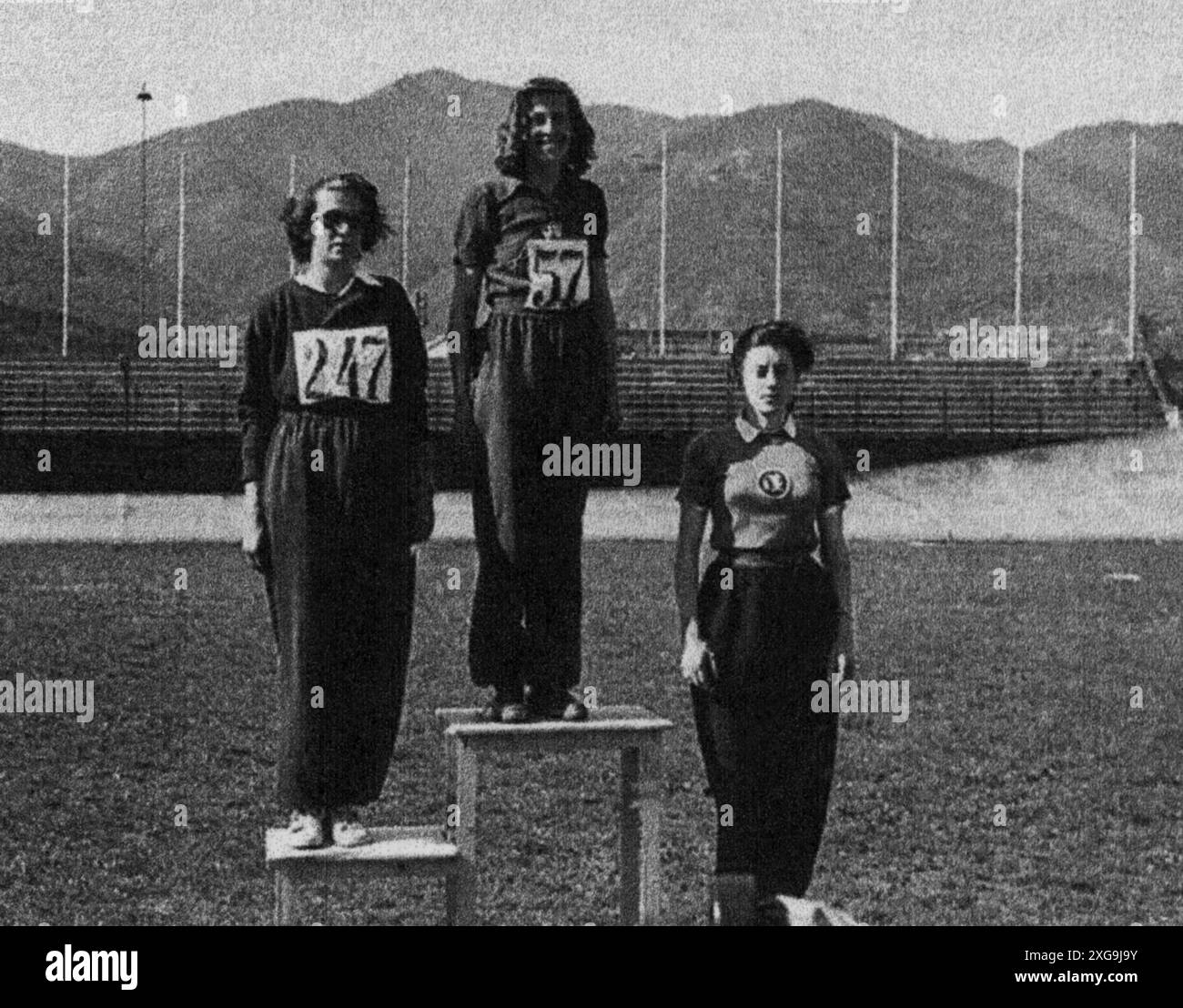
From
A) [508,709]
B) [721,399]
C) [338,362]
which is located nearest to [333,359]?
[338,362]

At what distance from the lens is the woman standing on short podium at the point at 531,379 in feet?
18.9

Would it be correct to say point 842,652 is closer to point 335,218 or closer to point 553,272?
point 553,272

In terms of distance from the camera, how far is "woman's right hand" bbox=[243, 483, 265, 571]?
18.2 feet

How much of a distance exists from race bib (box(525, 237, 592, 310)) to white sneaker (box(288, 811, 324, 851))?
150 centimetres

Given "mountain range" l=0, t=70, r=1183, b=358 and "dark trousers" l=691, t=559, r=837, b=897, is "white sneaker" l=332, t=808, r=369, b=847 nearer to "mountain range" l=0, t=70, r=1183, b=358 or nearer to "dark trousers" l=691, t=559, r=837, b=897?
"dark trousers" l=691, t=559, r=837, b=897

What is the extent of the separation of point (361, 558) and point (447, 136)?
41.8 m

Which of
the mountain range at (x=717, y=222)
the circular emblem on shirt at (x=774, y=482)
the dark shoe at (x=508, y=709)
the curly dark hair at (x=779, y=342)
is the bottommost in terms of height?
the dark shoe at (x=508, y=709)

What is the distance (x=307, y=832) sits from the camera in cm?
546

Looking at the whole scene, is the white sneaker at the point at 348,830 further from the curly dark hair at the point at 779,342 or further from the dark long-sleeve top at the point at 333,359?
the curly dark hair at the point at 779,342

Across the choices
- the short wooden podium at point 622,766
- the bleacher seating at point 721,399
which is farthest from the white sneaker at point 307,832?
the bleacher seating at point 721,399

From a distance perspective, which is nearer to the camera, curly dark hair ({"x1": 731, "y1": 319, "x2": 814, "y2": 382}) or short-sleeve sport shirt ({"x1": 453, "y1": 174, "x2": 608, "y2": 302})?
curly dark hair ({"x1": 731, "y1": 319, "x2": 814, "y2": 382})

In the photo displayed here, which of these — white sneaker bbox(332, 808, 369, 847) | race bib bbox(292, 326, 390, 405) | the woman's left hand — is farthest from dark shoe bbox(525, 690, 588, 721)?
race bib bbox(292, 326, 390, 405)

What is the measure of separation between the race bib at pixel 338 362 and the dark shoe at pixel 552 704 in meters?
0.99

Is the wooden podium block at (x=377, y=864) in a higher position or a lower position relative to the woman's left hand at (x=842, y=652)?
lower
